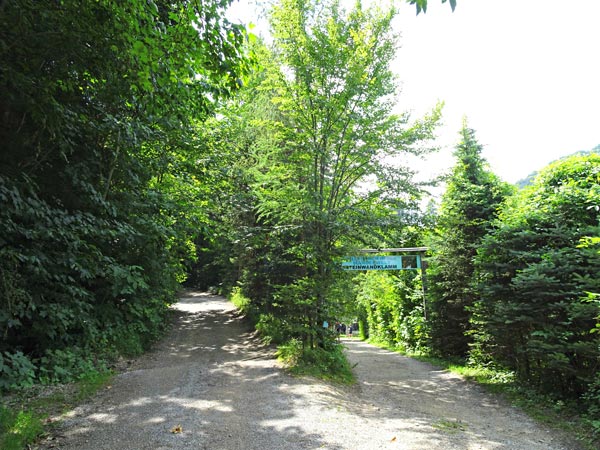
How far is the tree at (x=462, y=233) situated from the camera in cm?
1152

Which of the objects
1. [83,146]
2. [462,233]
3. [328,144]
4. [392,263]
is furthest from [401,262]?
[83,146]

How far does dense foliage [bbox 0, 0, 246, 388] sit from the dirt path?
1.48 m

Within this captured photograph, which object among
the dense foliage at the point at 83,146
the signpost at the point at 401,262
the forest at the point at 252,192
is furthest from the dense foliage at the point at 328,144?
the signpost at the point at 401,262

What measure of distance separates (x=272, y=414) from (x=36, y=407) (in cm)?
313

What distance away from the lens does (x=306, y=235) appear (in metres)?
9.65

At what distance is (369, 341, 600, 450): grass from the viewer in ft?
19.4

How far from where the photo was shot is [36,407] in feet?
17.0

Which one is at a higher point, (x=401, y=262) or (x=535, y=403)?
(x=401, y=262)

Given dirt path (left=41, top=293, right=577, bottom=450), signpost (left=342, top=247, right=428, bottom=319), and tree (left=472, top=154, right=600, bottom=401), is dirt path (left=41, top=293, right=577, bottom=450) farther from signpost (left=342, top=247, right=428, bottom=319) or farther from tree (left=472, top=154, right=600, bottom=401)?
signpost (left=342, top=247, right=428, bottom=319)

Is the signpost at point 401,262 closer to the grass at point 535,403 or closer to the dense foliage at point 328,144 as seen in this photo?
the grass at point 535,403

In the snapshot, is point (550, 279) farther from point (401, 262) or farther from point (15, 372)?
point (15, 372)

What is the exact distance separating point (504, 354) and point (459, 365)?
2977mm

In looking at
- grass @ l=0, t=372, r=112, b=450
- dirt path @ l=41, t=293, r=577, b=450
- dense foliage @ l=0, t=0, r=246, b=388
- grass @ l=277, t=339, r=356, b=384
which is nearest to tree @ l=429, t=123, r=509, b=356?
dirt path @ l=41, t=293, r=577, b=450

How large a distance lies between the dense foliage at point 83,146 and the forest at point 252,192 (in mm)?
38
